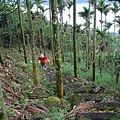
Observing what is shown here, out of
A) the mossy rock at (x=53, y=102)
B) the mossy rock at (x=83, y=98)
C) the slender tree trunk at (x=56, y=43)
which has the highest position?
the slender tree trunk at (x=56, y=43)

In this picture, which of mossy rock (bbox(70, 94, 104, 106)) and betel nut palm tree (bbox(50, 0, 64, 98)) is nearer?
betel nut palm tree (bbox(50, 0, 64, 98))

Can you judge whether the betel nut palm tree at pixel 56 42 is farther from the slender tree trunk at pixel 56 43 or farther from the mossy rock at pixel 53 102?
the mossy rock at pixel 53 102

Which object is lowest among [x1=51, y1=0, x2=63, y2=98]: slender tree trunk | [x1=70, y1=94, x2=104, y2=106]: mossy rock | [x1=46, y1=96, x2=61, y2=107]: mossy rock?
[x1=70, y1=94, x2=104, y2=106]: mossy rock

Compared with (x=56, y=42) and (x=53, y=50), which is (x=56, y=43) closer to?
(x=56, y=42)

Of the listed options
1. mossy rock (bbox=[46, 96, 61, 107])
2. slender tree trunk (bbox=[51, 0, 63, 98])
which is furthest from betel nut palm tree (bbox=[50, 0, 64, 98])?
mossy rock (bbox=[46, 96, 61, 107])

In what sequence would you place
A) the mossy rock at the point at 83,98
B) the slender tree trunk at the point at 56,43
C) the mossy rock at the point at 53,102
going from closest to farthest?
the slender tree trunk at the point at 56,43 → the mossy rock at the point at 53,102 → the mossy rock at the point at 83,98

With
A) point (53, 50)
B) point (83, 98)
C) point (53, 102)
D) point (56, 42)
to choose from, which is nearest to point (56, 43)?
point (56, 42)

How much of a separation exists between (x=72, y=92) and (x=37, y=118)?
436 cm

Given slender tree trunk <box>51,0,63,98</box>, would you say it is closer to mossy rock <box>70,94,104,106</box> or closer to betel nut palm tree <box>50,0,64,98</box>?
betel nut palm tree <box>50,0,64,98</box>

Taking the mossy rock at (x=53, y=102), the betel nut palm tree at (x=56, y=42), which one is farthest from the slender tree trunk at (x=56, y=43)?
the mossy rock at (x=53, y=102)

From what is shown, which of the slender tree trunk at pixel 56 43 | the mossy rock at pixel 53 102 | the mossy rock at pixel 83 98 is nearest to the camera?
the slender tree trunk at pixel 56 43

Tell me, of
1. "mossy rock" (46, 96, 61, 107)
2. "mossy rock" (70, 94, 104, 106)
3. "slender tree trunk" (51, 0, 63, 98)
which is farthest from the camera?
"mossy rock" (70, 94, 104, 106)

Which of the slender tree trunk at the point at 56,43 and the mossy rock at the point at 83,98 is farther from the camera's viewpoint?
the mossy rock at the point at 83,98

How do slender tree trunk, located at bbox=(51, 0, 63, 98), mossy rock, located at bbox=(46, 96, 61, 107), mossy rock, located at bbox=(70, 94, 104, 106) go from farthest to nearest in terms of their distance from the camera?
mossy rock, located at bbox=(70, 94, 104, 106) < mossy rock, located at bbox=(46, 96, 61, 107) < slender tree trunk, located at bbox=(51, 0, 63, 98)
